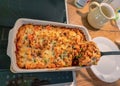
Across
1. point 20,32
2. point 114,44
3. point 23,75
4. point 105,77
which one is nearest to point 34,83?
point 23,75

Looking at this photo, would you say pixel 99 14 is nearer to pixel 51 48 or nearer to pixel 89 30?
pixel 89 30

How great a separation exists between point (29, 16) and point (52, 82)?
10.0 inches

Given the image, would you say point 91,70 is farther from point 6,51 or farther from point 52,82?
point 6,51

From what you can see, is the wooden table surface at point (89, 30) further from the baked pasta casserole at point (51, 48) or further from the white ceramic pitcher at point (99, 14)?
the baked pasta casserole at point (51, 48)

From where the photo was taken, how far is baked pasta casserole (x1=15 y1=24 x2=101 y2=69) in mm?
604

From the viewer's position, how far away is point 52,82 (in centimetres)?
68

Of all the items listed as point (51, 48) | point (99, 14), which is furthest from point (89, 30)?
point (51, 48)

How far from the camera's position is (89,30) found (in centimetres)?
90

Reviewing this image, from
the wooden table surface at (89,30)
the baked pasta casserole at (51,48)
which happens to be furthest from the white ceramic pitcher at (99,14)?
the baked pasta casserole at (51,48)

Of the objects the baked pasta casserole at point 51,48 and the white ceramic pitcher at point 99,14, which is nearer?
the baked pasta casserole at point 51,48

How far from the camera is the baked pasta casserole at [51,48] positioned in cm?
60

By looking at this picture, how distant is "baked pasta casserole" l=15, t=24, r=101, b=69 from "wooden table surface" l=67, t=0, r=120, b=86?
142 mm

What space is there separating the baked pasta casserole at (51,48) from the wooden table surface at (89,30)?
14 cm

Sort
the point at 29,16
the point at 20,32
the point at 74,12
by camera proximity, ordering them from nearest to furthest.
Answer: the point at 20,32 < the point at 29,16 < the point at 74,12
